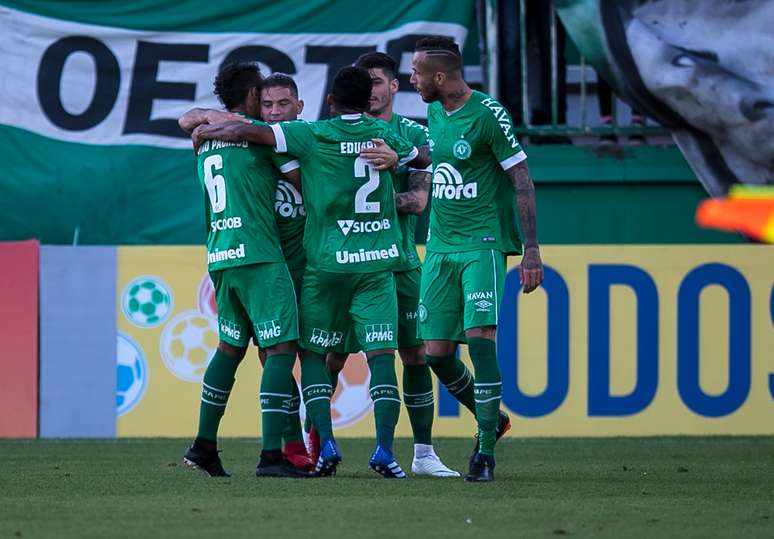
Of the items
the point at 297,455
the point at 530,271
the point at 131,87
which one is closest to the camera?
the point at 530,271

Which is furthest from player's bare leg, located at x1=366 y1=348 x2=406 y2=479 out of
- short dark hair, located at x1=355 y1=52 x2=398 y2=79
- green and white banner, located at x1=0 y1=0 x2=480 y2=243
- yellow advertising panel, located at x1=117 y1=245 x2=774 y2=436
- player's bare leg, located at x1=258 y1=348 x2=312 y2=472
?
green and white banner, located at x1=0 y1=0 x2=480 y2=243

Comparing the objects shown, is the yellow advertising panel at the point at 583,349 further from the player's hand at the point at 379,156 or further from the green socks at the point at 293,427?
the player's hand at the point at 379,156

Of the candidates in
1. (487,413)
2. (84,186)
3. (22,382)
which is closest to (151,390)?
(22,382)

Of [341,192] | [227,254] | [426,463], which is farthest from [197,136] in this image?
[426,463]

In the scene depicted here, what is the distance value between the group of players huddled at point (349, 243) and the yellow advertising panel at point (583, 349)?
3.76 meters

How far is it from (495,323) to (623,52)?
586 centimetres

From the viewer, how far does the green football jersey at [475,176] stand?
24.3 feet

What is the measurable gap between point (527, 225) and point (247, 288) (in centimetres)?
136

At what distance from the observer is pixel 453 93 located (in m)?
7.50

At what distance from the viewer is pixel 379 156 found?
737 cm

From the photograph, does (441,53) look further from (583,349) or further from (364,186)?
(583,349)

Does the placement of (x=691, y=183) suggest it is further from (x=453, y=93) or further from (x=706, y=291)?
(x=453, y=93)

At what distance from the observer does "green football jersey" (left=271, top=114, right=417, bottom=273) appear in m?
7.37

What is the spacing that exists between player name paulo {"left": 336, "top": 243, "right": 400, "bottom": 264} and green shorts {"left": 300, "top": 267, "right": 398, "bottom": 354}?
A: 0.07 metres
